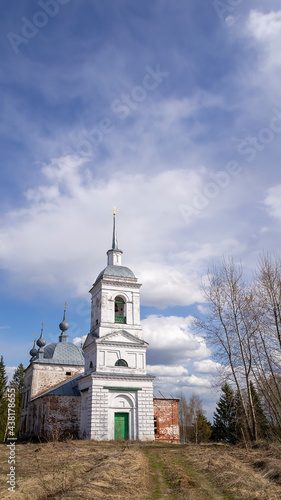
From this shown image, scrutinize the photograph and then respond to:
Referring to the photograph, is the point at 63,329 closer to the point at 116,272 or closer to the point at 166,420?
the point at 116,272

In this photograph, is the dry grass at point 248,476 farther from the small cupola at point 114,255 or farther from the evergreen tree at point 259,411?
the small cupola at point 114,255

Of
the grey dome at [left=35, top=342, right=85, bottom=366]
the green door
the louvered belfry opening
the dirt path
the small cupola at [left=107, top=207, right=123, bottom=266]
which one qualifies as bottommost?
the dirt path

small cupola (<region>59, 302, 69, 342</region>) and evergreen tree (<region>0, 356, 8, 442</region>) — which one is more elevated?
small cupola (<region>59, 302, 69, 342</region>)

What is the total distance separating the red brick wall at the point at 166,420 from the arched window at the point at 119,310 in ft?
24.3

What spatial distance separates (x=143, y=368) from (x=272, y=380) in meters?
10.3

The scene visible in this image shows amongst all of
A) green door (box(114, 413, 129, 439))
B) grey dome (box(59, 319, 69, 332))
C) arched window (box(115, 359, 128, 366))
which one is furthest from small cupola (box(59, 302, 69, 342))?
green door (box(114, 413, 129, 439))

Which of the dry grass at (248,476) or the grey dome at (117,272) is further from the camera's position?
the grey dome at (117,272)

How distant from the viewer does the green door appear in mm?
24005

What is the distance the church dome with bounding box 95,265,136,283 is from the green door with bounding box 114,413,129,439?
10.1m

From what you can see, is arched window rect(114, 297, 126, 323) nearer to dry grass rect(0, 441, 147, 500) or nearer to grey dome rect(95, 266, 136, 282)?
grey dome rect(95, 266, 136, 282)

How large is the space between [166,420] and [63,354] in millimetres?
14046

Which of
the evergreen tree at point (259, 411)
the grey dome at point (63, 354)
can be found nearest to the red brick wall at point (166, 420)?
the evergreen tree at point (259, 411)

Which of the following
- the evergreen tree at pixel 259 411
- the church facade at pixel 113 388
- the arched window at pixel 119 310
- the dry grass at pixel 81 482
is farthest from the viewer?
the arched window at pixel 119 310

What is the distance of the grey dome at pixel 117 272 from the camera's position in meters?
28.5
